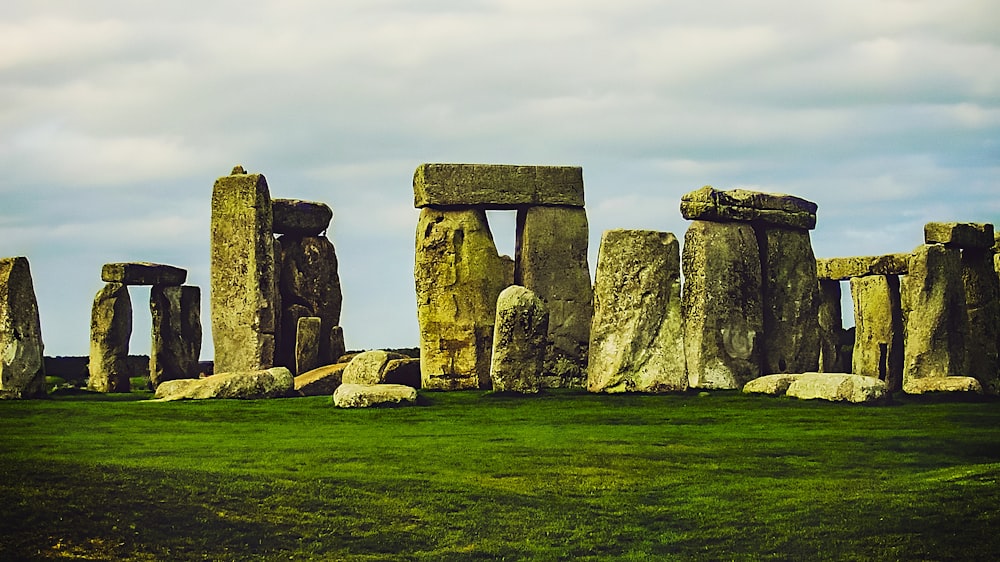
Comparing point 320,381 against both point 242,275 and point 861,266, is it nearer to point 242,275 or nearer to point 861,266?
point 242,275

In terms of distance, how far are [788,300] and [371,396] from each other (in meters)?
7.36

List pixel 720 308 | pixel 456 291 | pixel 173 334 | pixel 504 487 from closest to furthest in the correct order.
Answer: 1. pixel 504 487
2. pixel 720 308
3. pixel 456 291
4. pixel 173 334

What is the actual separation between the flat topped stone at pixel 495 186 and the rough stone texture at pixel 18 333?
5.73 metres

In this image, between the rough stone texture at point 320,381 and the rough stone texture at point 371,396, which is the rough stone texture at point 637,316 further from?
the rough stone texture at point 320,381

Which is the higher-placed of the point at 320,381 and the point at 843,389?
the point at 320,381

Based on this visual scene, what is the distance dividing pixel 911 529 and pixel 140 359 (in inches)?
680

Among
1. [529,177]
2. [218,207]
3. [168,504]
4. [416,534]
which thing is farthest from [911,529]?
[218,207]

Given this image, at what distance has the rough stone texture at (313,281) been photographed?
23.2 m

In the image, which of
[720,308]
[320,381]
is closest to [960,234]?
[720,308]

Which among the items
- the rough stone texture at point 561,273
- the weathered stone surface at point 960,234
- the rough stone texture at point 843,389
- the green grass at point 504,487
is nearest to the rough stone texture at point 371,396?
the green grass at point 504,487

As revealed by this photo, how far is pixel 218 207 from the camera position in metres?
21.6

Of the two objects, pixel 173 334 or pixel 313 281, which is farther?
pixel 313 281

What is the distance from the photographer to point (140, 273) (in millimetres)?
22906

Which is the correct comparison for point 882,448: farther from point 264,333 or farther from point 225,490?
point 264,333
